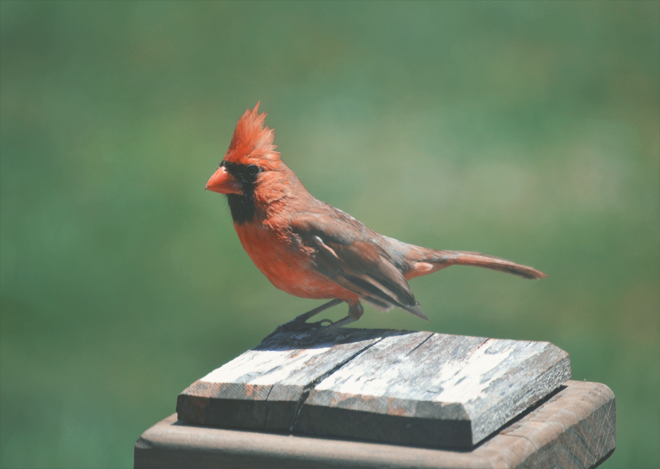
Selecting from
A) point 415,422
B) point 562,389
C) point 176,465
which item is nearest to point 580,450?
point 562,389

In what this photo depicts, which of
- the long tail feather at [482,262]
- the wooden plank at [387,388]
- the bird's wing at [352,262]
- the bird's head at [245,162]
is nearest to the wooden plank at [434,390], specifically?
the wooden plank at [387,388]

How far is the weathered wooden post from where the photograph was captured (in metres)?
2.02

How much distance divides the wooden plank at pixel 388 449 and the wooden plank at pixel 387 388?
0.14 ft

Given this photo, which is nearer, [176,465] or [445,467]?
[445,467]

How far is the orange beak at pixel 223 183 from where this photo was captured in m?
2.95

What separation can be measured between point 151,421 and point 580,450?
9.06 ft

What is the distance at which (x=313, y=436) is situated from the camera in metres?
2.15

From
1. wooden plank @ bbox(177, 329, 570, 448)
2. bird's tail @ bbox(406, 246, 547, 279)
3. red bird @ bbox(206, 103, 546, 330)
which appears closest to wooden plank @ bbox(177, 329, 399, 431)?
wooden plank @ bbox(177, 329, 570, 448)

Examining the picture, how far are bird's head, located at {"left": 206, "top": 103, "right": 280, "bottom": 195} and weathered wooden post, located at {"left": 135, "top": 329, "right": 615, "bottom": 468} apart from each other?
731mm

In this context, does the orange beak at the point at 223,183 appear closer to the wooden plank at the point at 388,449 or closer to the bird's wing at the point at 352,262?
the bird's wing at the point at 352,262

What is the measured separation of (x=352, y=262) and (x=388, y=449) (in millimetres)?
1205

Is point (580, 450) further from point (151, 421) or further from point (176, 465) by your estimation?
point (151, 421)

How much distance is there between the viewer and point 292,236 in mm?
3018

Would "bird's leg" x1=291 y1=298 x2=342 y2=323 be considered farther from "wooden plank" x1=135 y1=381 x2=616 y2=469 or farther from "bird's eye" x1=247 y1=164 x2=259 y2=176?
"wooden plank" x1=135 y1=381 x2=616 y2=469
